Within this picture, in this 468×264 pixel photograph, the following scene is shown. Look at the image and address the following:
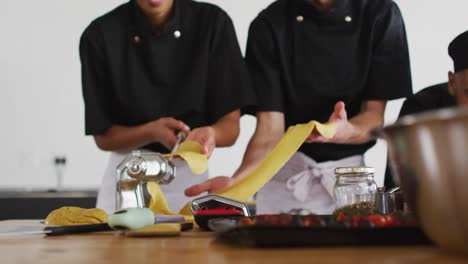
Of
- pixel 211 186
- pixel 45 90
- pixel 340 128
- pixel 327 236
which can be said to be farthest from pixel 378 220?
pixel 45 90

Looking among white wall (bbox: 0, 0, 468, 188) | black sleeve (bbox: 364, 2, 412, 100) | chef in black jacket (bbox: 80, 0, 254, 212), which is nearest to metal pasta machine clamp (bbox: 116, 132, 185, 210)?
chef in black jacket (bbox: 80, 0, 254, 212)

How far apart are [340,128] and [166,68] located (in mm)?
682

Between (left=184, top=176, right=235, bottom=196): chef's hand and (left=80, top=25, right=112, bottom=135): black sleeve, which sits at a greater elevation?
(left=80, top=25, right=112, bottom=135): black sleeve

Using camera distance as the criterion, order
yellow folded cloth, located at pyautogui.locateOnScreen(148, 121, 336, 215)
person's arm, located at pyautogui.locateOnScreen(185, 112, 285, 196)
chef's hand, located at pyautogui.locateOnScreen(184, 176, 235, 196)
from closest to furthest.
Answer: yellow folded cloth, located at pyautogui.locateOnScreen(148, 121, 336, 215), chef's hand, located at pyautogui.locateOnScreen(184, 176, 235, 196), person's arm, located at pyautogui.locateOnScreen(185, 112, 285, 196)

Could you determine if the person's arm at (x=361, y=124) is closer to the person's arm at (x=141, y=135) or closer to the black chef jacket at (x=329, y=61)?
the black chef jacket at (x=329, y=61)

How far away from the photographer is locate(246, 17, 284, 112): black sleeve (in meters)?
1.96

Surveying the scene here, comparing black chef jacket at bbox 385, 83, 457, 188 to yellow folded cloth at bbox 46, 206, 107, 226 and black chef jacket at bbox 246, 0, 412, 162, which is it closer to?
black chef jacket at bbox 246, 0, 412, 162

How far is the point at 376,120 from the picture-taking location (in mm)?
1845

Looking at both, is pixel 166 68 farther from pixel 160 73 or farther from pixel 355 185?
pixel 355 185

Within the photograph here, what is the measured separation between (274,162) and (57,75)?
10.2ft

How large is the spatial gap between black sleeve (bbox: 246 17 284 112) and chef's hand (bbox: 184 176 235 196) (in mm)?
546

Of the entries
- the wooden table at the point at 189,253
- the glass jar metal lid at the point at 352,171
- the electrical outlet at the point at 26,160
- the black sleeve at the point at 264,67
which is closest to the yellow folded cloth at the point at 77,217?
the wooden table at the point at 189,253

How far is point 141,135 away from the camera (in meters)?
1.83

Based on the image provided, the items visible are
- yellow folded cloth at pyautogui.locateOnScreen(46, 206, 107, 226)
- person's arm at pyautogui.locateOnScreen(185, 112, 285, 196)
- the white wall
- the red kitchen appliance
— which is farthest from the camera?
the white wall
